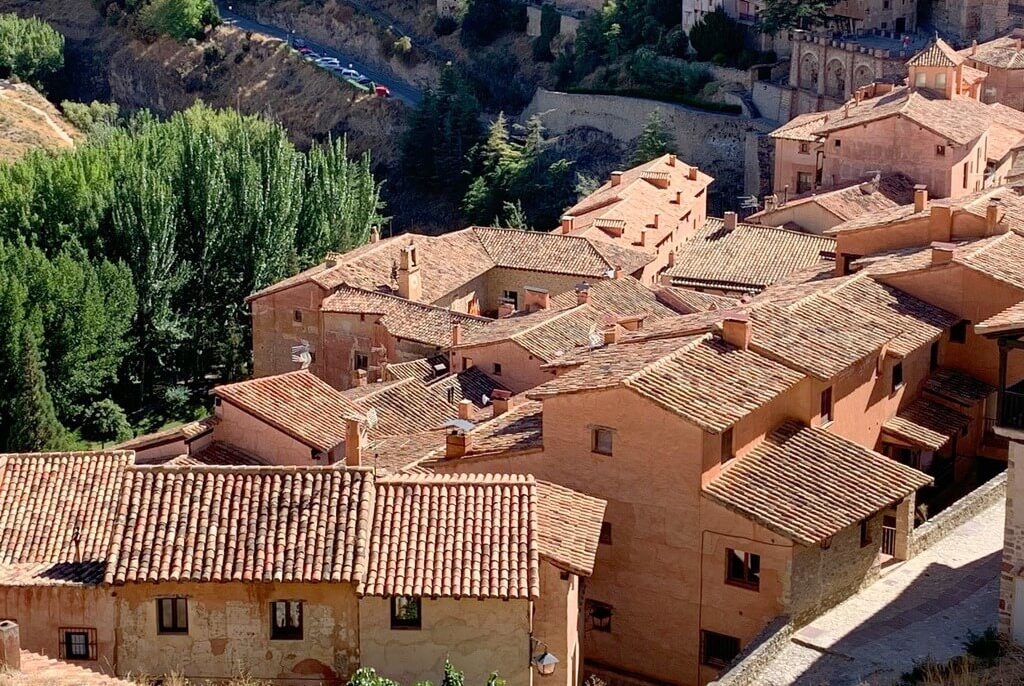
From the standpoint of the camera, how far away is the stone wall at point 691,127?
3036 inches

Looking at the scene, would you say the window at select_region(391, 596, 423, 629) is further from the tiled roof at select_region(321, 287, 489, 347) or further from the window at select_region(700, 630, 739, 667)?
the tiled roof at select_region(321, 287, 489, 347)

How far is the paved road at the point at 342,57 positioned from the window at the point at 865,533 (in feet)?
230

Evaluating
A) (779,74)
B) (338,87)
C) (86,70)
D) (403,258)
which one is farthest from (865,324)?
(86,70)

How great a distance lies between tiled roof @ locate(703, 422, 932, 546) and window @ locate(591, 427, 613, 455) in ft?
7.08

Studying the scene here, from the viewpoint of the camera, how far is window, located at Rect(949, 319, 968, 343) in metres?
37.2

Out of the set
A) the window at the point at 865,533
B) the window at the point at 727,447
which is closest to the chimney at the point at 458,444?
the window at the point at 727,447

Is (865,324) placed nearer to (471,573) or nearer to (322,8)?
(471,573)

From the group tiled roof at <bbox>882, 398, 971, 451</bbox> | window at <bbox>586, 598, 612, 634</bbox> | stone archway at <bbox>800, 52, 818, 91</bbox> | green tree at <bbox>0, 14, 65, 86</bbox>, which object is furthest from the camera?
green tree at <bbox>0, 14, 65, 86</bbox>

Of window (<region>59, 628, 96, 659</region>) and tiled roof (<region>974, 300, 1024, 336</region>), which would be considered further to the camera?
window (<region>59, 628, 96, 659</region>)

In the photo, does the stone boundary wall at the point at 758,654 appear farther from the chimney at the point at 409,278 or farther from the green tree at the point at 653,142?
the green tree at the point at 653,142

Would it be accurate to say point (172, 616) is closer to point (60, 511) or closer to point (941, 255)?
point (60, 511)

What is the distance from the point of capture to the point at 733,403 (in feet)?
98.9

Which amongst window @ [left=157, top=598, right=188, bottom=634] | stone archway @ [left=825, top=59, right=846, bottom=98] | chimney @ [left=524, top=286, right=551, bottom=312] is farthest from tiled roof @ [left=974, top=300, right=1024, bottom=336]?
stone archway @ [left=825, top=59, right=846, bottom=98]

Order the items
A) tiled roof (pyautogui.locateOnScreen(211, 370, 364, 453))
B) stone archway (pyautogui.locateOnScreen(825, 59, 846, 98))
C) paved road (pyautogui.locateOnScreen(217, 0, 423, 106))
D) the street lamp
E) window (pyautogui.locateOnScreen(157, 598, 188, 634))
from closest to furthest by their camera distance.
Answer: the street lamp → window (pyautogui.locateOnScreen(157, 598, 188, 634)) → tiled roof (pyautogui.locateOnScreen(211, 370, 364, 453)) → stone archway (pyautogui.locateOnScreen(825, 59, 846, 98)) → paved road (pyautogui.locateOnScreen(217, 0, 423, 106))
